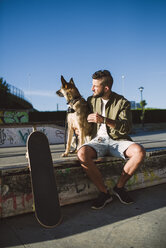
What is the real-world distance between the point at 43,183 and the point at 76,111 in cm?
189

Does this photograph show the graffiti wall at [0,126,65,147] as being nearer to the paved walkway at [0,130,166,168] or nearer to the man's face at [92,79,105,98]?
the paved walkway at [0,130,166,168]

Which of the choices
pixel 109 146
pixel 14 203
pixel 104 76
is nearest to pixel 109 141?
pixel 109 146

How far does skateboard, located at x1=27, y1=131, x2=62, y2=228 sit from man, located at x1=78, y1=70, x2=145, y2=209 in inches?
21.2

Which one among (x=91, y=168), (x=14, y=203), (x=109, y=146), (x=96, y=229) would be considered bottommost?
(x=96, y=229)

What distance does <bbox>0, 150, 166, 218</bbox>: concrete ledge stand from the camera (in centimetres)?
269

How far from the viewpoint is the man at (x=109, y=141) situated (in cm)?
312

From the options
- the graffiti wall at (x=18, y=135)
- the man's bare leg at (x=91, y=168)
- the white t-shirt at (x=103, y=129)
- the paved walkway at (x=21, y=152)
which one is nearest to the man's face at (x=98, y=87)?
the white t-shirt at (x=103, y=129)

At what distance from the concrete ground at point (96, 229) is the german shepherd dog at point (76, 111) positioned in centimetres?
148

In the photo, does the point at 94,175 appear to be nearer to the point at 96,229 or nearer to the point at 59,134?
the point at 96,229

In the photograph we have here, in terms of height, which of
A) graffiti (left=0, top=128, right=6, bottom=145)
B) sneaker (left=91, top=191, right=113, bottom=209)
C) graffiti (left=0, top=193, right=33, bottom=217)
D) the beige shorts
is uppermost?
the beige shorts

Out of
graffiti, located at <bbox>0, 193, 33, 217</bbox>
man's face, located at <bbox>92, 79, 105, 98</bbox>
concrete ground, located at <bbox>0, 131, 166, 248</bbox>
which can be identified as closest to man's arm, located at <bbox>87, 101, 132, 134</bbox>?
man's face, located at <bbox>92, 79, 105, 98</bbox>

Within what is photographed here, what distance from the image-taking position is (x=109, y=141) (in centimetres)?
346

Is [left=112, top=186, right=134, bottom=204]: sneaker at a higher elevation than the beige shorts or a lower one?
lower

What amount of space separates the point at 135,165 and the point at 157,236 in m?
1.03
